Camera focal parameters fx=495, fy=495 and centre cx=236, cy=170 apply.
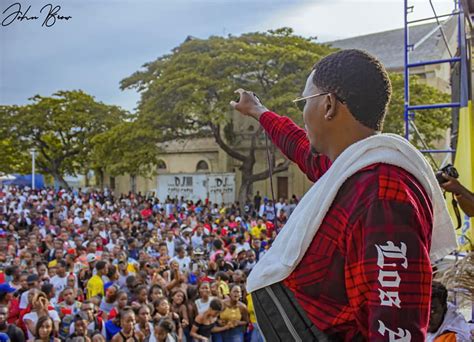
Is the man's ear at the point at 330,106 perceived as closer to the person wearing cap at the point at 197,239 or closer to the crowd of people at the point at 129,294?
the crowd of people at the point at 129,294

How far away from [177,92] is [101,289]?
1339cm

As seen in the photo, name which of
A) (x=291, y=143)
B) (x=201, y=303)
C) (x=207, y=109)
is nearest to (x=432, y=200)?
(x=291, y=143)

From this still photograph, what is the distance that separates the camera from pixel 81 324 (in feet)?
16.9

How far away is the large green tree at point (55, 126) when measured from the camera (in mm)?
33688

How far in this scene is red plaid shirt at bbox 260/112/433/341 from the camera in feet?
3.39

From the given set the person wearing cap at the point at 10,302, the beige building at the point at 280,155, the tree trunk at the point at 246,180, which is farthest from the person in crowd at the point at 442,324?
the beige building at the point at 280,155

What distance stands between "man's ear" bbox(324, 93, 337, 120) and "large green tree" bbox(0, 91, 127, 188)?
108 feet

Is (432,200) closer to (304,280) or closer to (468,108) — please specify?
(304,280)

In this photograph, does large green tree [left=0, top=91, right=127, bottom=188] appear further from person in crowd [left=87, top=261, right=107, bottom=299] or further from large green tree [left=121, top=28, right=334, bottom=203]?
person in crowd [left=87, top=261, right=107, bottom=299]

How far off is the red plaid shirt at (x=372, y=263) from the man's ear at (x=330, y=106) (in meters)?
0.19

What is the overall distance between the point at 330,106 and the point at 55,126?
35308 mm

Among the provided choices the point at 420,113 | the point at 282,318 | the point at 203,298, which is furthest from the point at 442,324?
the point at 420,113

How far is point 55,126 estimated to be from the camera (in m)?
34.1

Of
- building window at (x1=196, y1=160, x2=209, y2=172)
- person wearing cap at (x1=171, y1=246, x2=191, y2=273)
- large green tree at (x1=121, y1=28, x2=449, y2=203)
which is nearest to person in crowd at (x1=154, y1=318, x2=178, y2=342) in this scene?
person wearing cap at (x1=171, y1=246, x2=191, y2=273)
